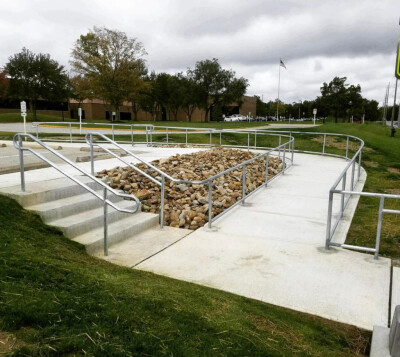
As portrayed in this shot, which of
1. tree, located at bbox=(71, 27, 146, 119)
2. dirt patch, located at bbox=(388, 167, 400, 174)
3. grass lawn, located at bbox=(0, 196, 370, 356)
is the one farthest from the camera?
tree, located at bbox=(71, 27, 146, 119)

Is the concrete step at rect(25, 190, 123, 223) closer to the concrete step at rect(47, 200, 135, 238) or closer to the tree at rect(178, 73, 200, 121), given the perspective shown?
the concrete step at rect(47, 200, 135, 238)

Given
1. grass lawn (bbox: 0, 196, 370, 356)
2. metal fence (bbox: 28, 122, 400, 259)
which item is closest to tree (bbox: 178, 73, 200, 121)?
metal fence (bbox: 28, 122, 400, 259)

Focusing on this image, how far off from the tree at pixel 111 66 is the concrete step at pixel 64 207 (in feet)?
133

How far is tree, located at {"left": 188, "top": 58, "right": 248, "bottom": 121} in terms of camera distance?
2157 inches

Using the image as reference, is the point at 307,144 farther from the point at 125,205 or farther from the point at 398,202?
the point at 125,205

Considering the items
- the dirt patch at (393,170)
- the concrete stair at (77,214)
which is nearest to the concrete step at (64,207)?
the concrete stair at (77,214)

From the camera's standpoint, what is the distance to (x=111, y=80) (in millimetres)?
44719

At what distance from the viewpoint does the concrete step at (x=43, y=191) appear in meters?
5.33

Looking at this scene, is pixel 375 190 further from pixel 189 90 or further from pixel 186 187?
pixel 189 90

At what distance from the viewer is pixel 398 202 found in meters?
8.16

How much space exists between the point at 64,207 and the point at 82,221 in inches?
15.3

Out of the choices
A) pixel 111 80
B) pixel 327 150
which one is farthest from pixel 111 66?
pixel 327 150

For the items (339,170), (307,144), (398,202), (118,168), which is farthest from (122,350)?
(307,144)

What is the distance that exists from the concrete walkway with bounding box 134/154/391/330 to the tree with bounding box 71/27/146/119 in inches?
1609
